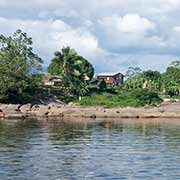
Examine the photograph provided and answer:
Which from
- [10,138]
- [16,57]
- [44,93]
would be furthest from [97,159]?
[44,93]

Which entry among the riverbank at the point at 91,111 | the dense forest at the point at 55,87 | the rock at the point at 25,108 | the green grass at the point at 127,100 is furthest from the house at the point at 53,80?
the rock at the point at 25,108

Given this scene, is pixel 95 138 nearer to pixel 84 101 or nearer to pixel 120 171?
pixel 120 171

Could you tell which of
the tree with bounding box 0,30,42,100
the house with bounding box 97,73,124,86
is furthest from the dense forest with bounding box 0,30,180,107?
the house with bounding box 97,73,124,86

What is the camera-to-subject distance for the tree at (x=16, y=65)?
7606cm

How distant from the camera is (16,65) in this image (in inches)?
3113

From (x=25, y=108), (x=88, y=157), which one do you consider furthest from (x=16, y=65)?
(x=88, y=157)

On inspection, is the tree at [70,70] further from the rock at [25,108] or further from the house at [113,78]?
the house at [113,78]

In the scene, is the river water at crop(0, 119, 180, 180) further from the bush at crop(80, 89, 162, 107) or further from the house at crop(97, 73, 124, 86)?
the house at crop(97, 73, 124, 86)

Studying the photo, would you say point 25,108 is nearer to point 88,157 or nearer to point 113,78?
point 88,157

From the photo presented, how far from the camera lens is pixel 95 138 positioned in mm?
39438

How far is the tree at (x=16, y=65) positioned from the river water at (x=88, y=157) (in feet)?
118

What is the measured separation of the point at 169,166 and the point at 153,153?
209 inches

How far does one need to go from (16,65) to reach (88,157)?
2110 inches

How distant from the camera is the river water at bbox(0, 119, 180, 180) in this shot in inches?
842
